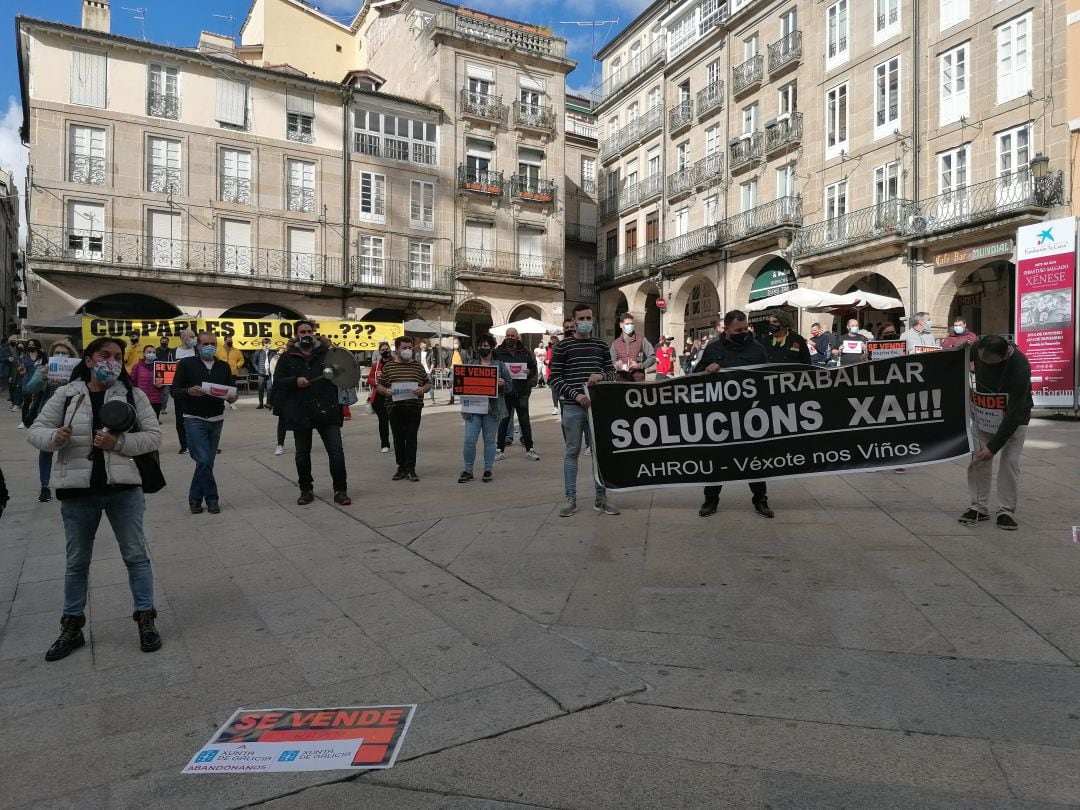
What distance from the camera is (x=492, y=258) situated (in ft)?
112

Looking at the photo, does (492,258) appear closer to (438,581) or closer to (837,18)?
(837,18)

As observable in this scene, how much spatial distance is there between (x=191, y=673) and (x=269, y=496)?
15.1 feet

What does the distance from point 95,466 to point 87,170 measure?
28.9 meters

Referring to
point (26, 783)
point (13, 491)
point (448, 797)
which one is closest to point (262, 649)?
point (26, 783)

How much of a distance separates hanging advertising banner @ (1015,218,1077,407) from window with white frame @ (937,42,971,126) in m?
10.3

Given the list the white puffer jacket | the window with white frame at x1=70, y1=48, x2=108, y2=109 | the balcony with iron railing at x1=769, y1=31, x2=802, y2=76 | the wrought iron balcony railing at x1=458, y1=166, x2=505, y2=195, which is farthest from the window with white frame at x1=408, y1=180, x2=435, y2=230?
the white puffer jacket

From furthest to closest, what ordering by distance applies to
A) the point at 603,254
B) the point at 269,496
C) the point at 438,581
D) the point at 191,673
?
the point at 603,254 < the point at 269,496 < the point at 438,581 < the point at 191,673

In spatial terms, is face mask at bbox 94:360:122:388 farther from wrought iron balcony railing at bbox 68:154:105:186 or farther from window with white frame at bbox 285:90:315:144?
window with white frame at bbox 285:90:315:144

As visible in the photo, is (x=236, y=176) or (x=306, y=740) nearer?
(x=306, y=740)

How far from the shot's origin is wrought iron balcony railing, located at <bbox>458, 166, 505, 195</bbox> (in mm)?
33344

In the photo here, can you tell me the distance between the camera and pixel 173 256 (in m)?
28.3

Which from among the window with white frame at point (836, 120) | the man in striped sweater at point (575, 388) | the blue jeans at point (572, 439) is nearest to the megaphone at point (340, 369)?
the man in striped sweater at point (575, 388)

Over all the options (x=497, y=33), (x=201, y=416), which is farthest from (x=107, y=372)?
(x=497, y=33)

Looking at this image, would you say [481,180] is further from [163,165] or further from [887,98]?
[887,98]
